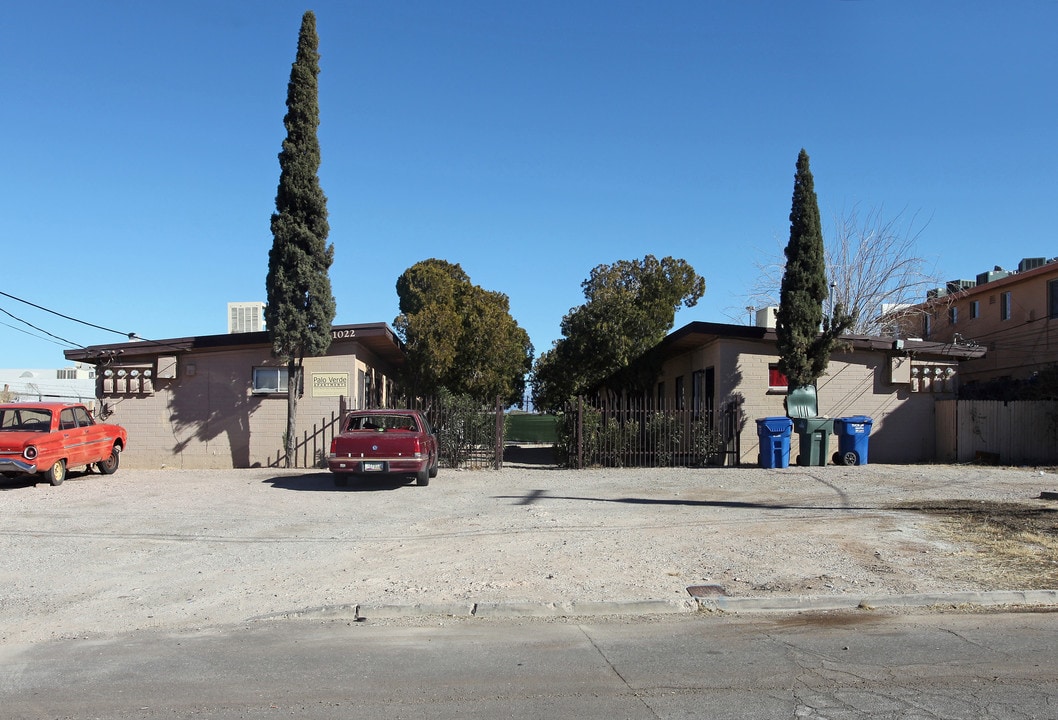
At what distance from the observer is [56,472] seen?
16484 millimetres

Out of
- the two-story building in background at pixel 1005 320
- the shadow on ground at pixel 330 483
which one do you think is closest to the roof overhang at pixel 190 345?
the shadow on ground at pixel 330 483

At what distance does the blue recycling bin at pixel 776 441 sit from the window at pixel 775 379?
81.5 inches

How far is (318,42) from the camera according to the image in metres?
20.8

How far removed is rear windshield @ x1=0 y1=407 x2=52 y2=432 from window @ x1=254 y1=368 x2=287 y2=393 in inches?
204

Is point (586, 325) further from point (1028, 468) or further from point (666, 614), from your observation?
point (666, 614)

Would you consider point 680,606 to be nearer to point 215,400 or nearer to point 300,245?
point 300,245

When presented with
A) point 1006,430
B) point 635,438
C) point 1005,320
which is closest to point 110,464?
point 635,438

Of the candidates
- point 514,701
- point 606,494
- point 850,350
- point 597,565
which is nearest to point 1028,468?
point 850,350

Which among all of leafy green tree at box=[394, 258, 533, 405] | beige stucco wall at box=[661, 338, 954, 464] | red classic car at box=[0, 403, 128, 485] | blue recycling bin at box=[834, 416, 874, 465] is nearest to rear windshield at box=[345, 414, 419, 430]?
red classic car at box=[0, 403, 128, 485]

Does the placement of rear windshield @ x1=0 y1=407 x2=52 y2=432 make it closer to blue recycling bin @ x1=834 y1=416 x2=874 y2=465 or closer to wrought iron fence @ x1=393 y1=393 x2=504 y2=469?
wrought iron fence @ x1=393 y1=393 x2=504 y2=469

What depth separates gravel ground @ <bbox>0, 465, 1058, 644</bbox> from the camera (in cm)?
806

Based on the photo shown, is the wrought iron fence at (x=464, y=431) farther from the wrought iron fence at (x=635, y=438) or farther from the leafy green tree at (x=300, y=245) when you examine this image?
the leafy green tree at (x=300, y=245)

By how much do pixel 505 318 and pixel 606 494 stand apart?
14.4 metres

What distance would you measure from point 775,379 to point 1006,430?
18.5 ft
